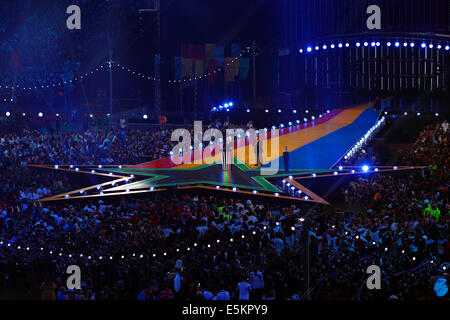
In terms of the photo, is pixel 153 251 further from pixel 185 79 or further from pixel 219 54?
pixel 219 54

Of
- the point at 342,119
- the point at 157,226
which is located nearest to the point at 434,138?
the point at 342,119

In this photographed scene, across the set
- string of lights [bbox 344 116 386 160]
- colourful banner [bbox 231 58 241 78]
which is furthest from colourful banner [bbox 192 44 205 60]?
string of lights [bbox 344 116 386 160]

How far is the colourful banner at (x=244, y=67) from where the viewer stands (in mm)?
43741

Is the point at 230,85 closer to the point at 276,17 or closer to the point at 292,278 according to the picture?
the point at 276,17

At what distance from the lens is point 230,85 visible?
146 ft

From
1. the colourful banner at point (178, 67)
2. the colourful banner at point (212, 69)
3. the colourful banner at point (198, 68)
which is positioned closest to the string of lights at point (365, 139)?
the colourful banner at point (212, 69)

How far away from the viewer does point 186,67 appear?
4322 cm

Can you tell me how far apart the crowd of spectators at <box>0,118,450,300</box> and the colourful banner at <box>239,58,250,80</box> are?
81.2 feet

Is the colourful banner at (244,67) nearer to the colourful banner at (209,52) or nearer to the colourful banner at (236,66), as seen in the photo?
the colourful banner at (236,66)

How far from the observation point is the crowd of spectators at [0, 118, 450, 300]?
12148mm

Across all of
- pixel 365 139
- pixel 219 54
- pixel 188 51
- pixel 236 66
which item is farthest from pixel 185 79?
pixel 365 139

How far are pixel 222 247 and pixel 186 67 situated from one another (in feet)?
98.5

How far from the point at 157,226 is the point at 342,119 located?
70.2 feet

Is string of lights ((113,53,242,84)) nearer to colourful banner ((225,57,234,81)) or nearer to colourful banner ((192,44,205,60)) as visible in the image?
colourful banner ((225,57,234,81))
